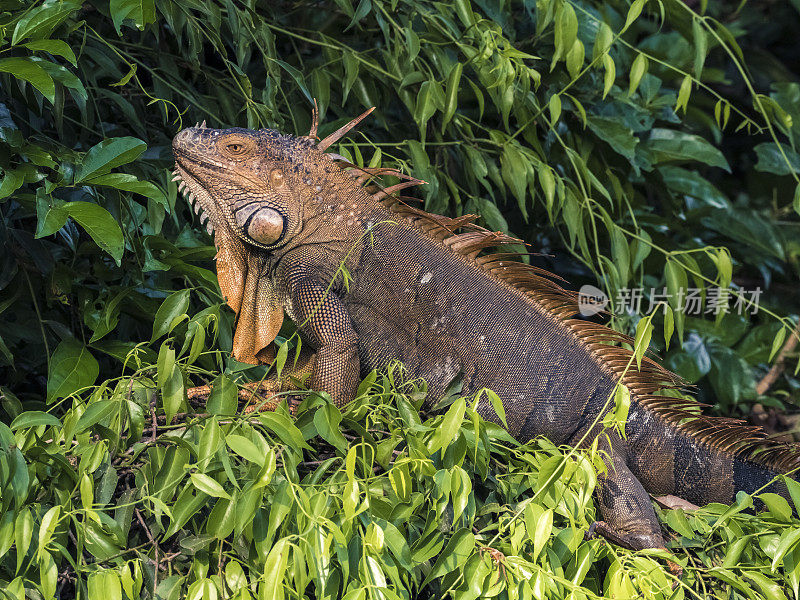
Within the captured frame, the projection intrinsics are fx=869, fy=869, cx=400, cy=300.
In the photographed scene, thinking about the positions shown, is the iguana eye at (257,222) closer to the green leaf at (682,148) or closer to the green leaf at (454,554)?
the green leaf at (454,554)

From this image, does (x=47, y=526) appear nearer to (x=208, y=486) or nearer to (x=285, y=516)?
(x=208, y=486)

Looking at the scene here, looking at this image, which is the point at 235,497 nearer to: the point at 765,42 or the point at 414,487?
the point at 414,487

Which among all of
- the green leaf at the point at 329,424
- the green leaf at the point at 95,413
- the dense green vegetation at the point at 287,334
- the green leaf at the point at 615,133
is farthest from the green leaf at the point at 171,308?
the green leaf at the point at 615,133

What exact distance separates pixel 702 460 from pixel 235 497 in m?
1.43

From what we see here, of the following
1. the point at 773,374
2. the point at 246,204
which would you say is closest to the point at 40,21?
the point at 246,204

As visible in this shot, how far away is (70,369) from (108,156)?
549mm

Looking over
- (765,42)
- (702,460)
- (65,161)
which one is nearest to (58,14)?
(65,161)

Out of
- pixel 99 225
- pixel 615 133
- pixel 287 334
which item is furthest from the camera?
pixel 615 133

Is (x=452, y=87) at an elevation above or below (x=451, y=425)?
above

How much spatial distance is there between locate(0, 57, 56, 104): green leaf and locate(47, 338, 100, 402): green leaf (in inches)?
25.5

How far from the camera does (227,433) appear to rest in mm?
1438

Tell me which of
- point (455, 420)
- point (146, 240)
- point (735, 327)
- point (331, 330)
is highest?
point (455, 420)

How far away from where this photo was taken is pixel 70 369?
2.14m

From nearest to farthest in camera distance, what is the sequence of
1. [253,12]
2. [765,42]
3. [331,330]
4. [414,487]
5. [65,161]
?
1. [414,487]
2. [65,161]
3. [331,330]
4. [253,12]
5. [765,42]
